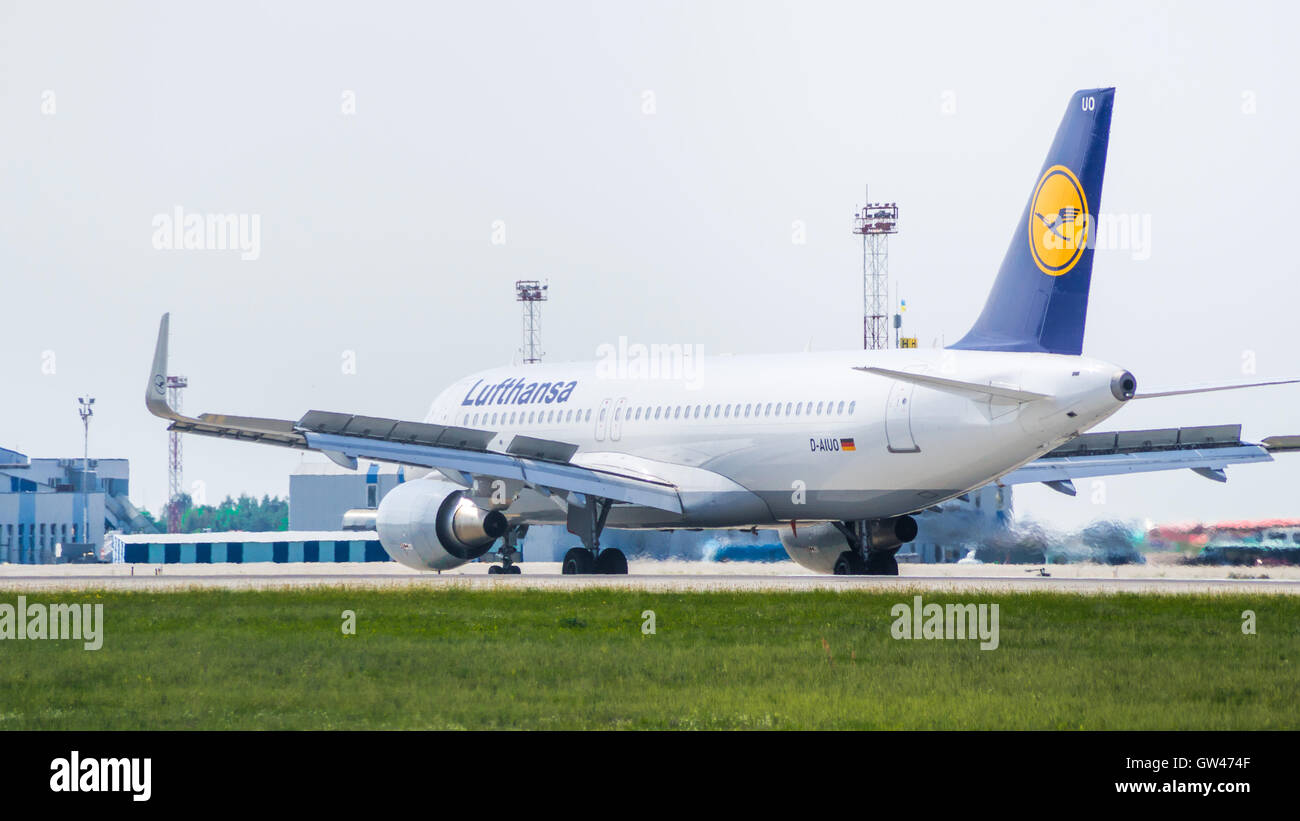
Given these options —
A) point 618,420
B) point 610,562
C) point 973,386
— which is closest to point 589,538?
point 610,562

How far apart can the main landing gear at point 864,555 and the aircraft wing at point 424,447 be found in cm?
414

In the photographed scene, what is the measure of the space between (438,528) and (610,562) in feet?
11.9

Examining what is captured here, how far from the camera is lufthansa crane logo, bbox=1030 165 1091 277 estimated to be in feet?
→ 104

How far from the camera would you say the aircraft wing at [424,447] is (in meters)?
35.1

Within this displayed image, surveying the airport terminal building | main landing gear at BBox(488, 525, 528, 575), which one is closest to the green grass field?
main landing gear at BBox(488, 525, 528, 575)

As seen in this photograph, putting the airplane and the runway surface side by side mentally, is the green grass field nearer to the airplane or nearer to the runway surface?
the runway surface

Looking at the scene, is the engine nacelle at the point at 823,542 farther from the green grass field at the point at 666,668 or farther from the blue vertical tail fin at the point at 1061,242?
the green grass field at the point at 666,668

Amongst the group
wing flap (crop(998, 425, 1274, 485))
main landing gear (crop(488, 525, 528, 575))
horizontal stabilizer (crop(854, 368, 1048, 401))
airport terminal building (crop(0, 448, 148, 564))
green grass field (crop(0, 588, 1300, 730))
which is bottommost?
airport terminal building (crop(0, 448, 148, 564))

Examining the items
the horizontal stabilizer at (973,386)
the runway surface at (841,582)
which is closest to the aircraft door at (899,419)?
the horizontal stabilizer at (973,386)

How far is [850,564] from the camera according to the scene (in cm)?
3762

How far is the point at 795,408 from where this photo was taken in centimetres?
3562

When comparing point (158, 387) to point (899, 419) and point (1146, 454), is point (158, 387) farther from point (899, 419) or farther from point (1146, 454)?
point (1146, 454)

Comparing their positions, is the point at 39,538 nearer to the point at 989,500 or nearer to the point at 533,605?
the point at 989,500
